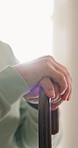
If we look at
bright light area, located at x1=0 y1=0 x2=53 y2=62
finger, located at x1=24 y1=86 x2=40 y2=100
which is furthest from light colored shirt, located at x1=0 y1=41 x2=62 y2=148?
bright light area, located at x1=0 y1=0 x2=53 y2=62

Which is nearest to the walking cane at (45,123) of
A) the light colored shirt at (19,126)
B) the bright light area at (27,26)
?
the light colored shirt at (19,126)

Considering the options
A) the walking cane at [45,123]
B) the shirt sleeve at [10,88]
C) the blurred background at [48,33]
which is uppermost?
the shirt sleeve at [10,88]

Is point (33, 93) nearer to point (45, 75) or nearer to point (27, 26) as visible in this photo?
point (45, 75)

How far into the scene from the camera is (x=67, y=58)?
1.49 metres

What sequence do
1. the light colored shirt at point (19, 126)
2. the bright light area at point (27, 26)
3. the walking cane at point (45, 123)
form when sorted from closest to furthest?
the walking cane at point (45, 123) < the light colored shirt at point (19, 126) < the bright light area at point (27, 26)

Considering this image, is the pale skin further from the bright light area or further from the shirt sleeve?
the bright light area

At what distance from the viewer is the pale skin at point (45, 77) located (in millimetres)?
432

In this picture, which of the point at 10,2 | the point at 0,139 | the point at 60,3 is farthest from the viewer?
the point at 60,3

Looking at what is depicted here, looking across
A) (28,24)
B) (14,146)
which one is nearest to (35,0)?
(28,24)

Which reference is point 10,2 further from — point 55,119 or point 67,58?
point 55,119

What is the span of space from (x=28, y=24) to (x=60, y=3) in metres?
0.27

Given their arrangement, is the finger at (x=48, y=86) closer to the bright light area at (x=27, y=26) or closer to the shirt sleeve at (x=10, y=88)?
the shirt sleeve at (x=10, y=88)

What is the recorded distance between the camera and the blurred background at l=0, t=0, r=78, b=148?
1.22 m

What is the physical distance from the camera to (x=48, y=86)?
1.40 feet
